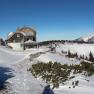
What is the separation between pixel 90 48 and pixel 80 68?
83603mm

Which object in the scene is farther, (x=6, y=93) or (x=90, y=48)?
(x=90, y=48)

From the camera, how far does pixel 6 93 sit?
15.1 metres

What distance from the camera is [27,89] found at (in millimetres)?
16609

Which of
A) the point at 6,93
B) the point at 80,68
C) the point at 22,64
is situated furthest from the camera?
the point at 22,64

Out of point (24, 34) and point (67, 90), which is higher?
point (24, 34)

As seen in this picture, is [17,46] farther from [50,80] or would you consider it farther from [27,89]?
[27,89]

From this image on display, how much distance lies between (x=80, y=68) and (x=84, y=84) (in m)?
7.88

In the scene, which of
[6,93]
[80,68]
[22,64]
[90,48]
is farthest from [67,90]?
[90,48]

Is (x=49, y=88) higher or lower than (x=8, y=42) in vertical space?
lower

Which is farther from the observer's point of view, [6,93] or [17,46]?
[17,46]

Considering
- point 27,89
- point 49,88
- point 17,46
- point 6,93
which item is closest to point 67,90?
point 49,88

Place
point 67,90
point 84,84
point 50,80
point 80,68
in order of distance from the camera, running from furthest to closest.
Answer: point 80,68 → point 50,80 → point 84,84 → point 67,90

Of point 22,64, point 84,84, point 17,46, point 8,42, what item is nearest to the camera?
point 84,84

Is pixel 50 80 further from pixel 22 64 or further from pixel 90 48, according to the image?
pixel 90 48
